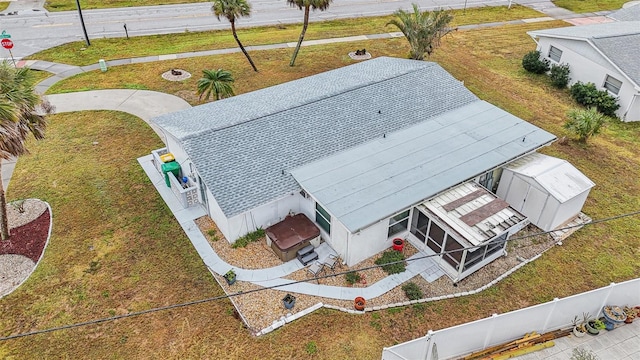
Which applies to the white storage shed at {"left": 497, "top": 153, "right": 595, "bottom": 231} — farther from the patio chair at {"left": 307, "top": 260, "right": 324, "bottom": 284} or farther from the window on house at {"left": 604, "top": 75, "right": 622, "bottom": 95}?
the window on house at {"left": 604, "top": 75, "right": 622, "bottom": 95}

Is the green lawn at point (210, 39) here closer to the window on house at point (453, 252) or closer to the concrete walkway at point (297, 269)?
the concrete walkway at point (297, 269)

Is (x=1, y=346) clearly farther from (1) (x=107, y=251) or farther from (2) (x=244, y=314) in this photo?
(2) (x=244, y=314)

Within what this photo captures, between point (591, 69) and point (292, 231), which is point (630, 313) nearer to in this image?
point (292, 231)

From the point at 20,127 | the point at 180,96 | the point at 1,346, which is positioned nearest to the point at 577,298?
the point at 1,346

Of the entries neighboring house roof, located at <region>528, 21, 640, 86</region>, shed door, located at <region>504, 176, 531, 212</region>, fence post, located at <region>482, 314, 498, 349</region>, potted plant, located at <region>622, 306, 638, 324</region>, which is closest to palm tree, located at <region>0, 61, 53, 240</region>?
fence post, located at <region>482, 314, 498, 349</region>

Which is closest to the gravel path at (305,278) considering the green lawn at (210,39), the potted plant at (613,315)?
the potted plant at (613,315)

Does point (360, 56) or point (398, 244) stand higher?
point (360, 56)

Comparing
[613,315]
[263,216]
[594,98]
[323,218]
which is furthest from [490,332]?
[594,98]
